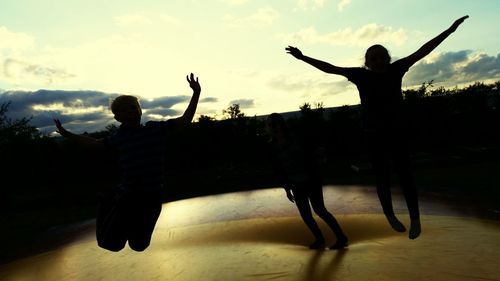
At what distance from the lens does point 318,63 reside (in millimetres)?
4402

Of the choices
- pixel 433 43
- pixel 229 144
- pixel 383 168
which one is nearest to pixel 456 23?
pixel 433 43

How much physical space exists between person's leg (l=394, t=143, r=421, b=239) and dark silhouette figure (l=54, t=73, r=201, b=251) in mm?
2152

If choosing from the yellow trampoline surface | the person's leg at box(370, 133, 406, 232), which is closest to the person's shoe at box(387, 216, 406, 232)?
the person's leg at box(370, 133, 406, 232)

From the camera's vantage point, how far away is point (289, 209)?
11664mm

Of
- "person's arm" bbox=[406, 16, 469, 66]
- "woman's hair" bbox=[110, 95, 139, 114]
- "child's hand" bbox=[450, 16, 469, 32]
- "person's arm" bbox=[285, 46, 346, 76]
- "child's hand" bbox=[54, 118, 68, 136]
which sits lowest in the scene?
"child's hand" bbox=[54, 118, 68, 136]

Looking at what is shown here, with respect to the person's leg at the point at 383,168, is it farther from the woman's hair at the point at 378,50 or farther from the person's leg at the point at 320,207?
the person's leg at the point at 320,207

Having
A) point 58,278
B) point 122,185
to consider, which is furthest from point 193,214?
point 122,185

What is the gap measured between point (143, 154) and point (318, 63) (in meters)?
1.99

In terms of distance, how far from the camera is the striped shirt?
3857mm

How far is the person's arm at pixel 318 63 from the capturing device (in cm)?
429

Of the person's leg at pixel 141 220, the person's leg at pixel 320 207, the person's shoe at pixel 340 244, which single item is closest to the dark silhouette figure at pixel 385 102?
the person's leg at pixel 141 220

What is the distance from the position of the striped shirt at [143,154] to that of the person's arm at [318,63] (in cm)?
142

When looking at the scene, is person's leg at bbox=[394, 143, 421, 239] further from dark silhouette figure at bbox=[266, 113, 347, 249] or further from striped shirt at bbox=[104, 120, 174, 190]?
striped shirt at bbox=[104, 120, 174, 190]

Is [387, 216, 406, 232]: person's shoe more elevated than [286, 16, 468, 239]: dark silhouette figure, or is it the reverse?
[286, 16, 468, 239]: dark silhouette figure
